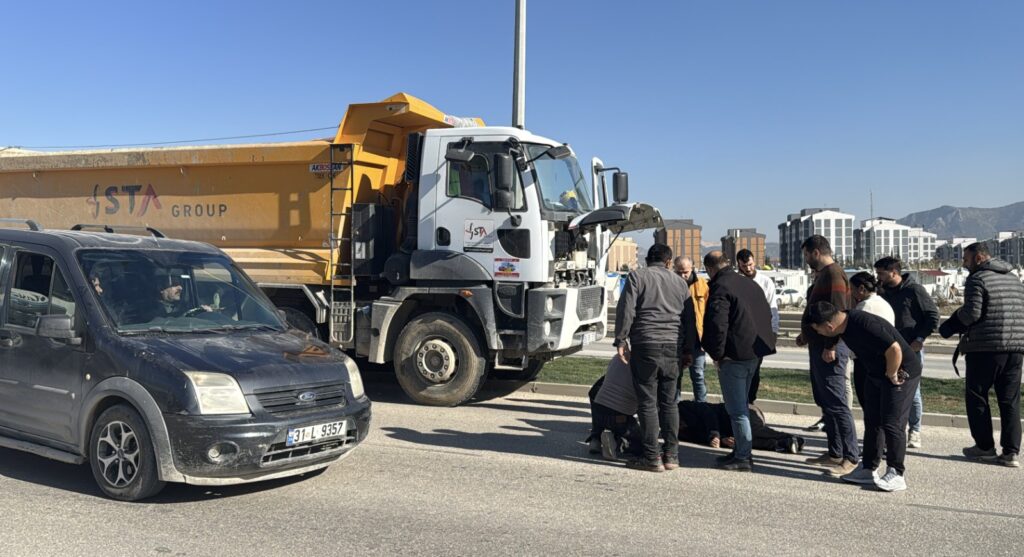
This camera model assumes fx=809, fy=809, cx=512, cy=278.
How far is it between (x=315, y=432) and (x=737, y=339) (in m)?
3.32

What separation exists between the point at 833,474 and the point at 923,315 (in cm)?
190

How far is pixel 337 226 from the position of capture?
Result: 380 inches

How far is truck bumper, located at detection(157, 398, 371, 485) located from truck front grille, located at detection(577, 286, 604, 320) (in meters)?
4.48

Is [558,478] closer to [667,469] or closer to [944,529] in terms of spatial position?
[667,469]

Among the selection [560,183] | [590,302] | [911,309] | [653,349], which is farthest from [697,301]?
[653,349]

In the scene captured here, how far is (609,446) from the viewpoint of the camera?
6.91 metres

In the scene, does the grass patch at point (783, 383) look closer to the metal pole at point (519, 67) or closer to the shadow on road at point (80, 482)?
the metal pole at point (519, 67)

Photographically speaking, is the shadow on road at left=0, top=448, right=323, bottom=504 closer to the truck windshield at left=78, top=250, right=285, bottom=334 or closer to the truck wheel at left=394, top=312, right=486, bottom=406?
the truck windshield at left=78, top=250, right=285, bottom=334

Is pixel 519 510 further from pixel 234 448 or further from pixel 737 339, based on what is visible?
pixel 737 339

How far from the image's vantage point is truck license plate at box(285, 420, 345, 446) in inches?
209

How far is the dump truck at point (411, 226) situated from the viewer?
354 inches

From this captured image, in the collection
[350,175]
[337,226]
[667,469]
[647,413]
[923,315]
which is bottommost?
[667,469]

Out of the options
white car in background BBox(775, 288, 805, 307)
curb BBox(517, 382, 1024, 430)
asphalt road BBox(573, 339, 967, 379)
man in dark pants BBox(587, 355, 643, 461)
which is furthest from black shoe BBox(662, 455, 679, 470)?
white car in background BBox(775, 288, 805, 307)

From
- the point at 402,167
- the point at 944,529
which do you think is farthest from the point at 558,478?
the point at 402,167
